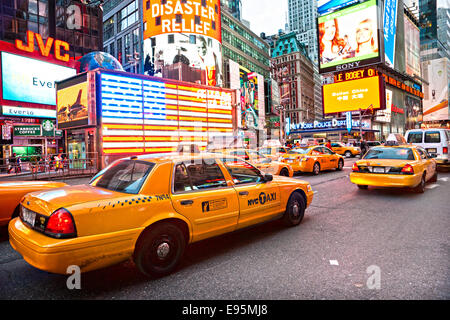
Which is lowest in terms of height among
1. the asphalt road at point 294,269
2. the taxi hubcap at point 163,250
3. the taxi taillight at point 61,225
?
the asphalt road at point 294,269

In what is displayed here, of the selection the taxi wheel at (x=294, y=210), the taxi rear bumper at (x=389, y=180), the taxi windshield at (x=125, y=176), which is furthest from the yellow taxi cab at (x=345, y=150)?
the taxi windshield at (x=125, y=176)

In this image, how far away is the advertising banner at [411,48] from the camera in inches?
3725

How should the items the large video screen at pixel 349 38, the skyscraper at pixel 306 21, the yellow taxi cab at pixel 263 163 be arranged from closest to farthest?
the yellow taxi cab at pixel 263 163
the large video screen at pixel 349 38
the skyscraper at pixel 306 21

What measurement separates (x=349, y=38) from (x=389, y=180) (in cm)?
6799

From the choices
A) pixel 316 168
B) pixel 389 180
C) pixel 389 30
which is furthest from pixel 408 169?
pixel 389 30

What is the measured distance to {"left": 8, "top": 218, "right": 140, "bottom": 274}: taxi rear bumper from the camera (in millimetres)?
2666

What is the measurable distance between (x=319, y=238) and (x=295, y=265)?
124 cm

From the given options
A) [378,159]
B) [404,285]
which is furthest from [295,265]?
[378,159]

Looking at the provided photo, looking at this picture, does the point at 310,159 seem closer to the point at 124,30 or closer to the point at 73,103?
the point at 73,103

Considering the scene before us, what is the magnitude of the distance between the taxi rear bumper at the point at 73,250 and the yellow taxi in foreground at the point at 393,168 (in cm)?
751

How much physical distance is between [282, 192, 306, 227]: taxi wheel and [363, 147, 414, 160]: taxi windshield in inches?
186

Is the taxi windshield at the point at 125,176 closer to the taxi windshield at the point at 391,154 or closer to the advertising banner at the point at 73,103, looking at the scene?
the taxi windshield at the point at 391,154

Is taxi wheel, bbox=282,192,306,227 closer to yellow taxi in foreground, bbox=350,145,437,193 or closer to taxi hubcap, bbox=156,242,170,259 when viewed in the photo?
taxi hubcap, bbox=156,242,170,259

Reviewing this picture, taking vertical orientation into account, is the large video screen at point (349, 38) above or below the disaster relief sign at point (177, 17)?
above
